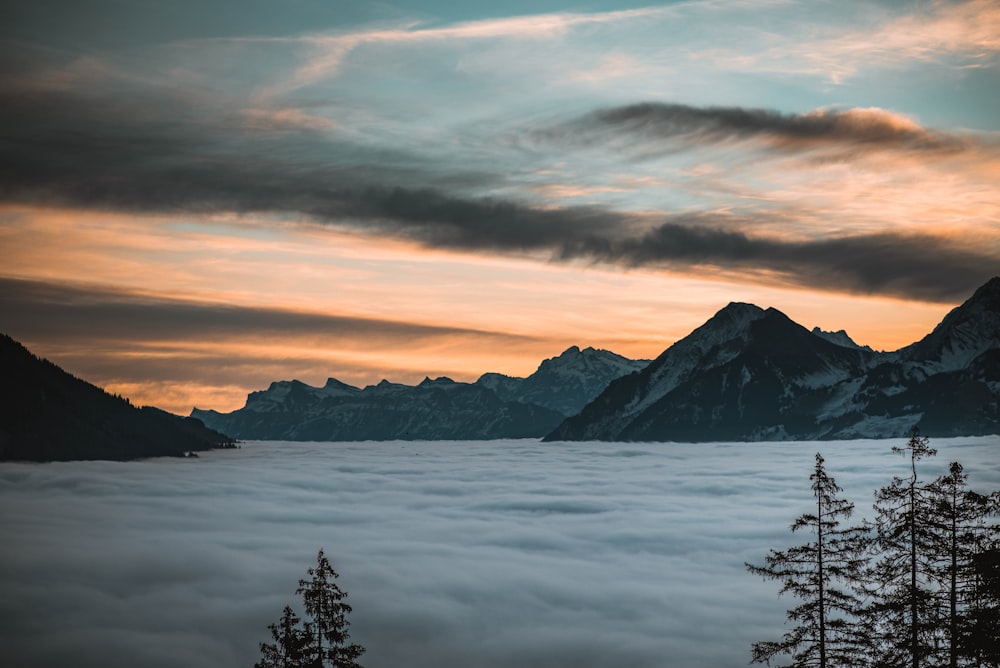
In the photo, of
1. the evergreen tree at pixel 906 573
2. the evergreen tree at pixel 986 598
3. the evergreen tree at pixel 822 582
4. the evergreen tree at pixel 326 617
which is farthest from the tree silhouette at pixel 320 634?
the evergreen tree at pixel 986 598

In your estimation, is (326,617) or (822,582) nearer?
(822,582)

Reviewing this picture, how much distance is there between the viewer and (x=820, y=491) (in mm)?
39938

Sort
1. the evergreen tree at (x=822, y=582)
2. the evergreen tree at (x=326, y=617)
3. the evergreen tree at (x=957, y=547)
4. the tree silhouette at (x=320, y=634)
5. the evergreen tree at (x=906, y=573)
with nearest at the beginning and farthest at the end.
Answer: the evergreen tree at (x=957, y=547) < the evergreen tree at (x=906, y=573) < the evergreen tree at (x=822, y=582) < the evergreen tree at (x=326, y=617) < the tree silhouette at (x=320, y=634)

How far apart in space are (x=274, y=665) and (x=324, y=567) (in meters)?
6.28

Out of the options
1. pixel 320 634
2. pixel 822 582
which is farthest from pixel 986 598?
pixel 320 634

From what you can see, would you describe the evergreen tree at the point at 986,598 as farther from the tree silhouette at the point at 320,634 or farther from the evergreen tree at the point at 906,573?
the tree silhouette at the point at 320,634

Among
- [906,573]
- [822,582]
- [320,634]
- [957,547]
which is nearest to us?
[957,547]

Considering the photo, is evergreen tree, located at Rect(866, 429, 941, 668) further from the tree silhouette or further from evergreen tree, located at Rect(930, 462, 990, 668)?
the tree silhouette

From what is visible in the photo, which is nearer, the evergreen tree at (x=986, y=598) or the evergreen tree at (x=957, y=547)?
the evergreen tree at (x=986, y=598)

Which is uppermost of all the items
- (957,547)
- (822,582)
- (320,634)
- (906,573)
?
(957,547)

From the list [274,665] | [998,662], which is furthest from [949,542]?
[274,665]

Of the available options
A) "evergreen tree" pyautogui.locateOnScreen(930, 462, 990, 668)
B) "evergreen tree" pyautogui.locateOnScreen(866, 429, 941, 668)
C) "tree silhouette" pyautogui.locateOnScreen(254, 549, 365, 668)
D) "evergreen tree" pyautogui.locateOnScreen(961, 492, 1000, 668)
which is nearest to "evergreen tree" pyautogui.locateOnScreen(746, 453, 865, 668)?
"evergreen tree" pyautogui.locateOnScreen(866, 429, 941, 668)

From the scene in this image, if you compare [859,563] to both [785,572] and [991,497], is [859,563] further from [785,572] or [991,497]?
[991,497]

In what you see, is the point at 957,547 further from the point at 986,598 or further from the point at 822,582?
the point at 822,582
